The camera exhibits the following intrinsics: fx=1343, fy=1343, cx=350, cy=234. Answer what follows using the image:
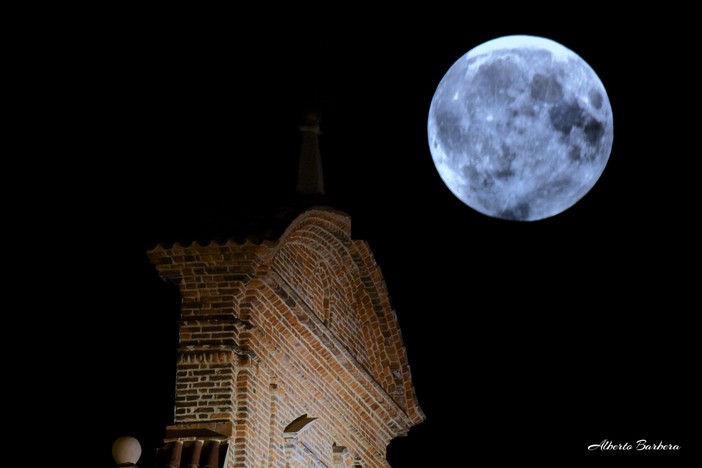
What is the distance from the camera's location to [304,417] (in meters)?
14.0

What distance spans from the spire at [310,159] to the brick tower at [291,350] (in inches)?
0.6

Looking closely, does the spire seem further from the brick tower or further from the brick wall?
the brick wall

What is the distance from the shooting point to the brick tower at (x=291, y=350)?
A: 12586 mm

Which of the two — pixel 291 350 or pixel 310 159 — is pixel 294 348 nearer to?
pixel 291 350

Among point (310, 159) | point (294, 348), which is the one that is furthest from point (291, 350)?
point (310, 159)

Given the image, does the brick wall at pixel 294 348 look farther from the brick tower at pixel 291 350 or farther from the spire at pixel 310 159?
the spire at pixel 310 159

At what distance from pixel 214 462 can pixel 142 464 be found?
809 millimetres

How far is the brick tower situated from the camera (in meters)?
12.6

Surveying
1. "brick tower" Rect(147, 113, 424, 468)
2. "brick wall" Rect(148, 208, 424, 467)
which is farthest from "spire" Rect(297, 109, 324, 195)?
"brick wall" Rect(148, 208, 424, 467)

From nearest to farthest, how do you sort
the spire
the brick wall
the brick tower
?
1. the brick tower
2. the brick wall
3. the spire

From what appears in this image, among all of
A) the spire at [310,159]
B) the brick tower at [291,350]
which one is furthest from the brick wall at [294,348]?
the spire at [310,159]

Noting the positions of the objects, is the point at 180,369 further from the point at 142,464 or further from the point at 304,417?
the point at 304,417

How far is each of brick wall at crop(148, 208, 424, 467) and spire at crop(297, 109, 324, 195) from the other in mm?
481

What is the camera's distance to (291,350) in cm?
1420
